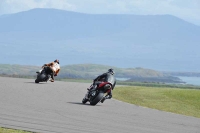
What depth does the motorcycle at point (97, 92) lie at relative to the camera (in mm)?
28734

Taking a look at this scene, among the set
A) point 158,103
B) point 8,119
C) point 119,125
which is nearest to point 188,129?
point 119,125

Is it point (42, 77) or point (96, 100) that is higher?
point (42, 77)

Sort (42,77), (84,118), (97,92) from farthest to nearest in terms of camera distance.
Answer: (42,77) → (97,92) → (84,118)

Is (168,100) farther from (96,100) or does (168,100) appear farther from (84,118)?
(84,118)

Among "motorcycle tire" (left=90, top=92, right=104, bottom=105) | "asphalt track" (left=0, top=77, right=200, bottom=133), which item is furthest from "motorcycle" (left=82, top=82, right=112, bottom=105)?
"asphalt track" (left=0, top=77, right=200, bottom=133)

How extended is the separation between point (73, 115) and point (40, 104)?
3.91 meters

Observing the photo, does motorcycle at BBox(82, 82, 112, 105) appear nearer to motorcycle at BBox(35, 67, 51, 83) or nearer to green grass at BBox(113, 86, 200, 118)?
green grass at BBox(113, 86, 200, 118)

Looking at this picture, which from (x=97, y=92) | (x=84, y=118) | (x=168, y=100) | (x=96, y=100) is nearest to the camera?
(x=84, y=118)

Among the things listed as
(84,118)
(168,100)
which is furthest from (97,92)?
(168,100)

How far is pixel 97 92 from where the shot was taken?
29203mm

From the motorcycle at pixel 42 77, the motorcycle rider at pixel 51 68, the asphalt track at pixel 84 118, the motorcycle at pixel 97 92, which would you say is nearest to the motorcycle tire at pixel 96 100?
the motorcycle at pixel 97 92

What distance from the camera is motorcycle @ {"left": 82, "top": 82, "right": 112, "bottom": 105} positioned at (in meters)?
28.7

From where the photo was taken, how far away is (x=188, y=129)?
859 inches

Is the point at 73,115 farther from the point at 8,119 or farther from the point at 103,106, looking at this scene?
the point at 103,106
